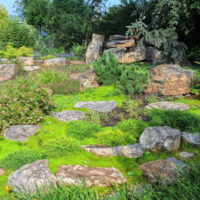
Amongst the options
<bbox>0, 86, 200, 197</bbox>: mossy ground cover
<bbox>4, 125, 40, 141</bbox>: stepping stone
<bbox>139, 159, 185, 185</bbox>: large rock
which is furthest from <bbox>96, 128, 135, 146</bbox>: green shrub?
<bbox>4, 125, 40, 141</bbox>: stepping stone

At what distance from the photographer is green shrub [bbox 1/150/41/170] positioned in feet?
14.5

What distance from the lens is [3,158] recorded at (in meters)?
4.67

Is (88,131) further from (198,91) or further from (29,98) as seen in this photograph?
(198,91)

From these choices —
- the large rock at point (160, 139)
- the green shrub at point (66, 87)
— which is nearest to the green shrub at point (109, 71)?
the green shrub at point (66, 87)

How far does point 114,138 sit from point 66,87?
467 centimetres

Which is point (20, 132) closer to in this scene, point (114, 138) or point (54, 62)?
point (114, 138)

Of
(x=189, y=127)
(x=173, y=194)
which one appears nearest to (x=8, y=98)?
(x=189, y=127)

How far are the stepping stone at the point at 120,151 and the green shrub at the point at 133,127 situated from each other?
0.53 m

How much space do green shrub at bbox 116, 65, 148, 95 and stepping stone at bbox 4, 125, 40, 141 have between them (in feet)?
11.0

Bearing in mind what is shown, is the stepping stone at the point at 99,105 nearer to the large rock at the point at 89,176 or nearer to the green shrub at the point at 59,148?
the green shrub at the point at 59,148

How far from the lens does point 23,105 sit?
633 cm

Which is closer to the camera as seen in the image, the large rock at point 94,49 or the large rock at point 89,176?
the large rock at point 89,176

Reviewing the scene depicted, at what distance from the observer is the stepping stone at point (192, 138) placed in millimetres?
Answer: 4914

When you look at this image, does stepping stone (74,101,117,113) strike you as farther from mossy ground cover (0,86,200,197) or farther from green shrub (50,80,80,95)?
green shrub (50,80,80,95)
